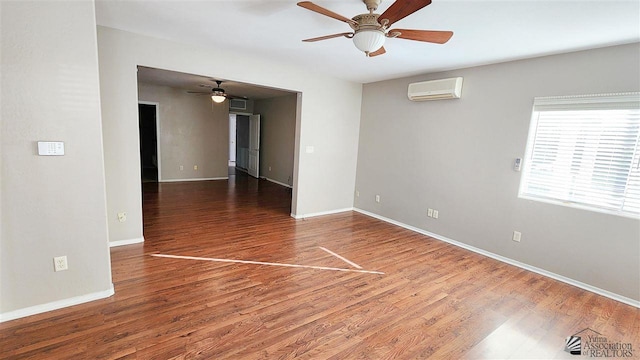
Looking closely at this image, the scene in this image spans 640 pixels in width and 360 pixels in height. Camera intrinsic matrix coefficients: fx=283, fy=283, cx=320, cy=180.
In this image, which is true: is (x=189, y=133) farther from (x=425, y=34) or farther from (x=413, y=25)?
(x=425, y=34)

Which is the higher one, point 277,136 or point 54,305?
point 277,136

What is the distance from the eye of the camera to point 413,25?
2.53 metres

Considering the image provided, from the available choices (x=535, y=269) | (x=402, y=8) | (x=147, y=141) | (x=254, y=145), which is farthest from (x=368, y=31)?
(x=147, y=141)

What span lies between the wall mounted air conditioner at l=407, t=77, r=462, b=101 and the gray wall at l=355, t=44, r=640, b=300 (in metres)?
0.13

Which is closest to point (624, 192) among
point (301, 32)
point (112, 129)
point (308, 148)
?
point (301, 32)

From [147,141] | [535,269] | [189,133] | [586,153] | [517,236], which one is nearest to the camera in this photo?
[586,153]

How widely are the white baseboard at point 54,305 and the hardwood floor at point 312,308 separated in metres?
0.06

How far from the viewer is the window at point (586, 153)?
272cm

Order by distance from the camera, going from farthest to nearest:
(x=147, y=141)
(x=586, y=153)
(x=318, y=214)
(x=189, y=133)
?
(x=147, y=141), (x=189, y=133), (x=318, y=214), (x=586, y=153)

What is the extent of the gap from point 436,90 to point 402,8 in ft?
8.19

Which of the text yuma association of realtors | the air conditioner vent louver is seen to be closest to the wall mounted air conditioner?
the text yuma association of realtors

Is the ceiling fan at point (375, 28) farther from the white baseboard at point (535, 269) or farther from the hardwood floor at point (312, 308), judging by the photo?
the white baseboard at point (535, 269)

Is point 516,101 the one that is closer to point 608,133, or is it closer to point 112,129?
point 608,133

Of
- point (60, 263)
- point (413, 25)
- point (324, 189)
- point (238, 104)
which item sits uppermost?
point (413, 25)
